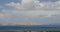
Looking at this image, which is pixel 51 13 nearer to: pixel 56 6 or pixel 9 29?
pixel 56 6

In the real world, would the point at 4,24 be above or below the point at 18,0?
below

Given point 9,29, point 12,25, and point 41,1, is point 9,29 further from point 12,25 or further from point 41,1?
point 41,1

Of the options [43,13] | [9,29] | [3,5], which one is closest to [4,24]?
[9,29]

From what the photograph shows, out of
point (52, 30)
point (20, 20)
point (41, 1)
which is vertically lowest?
point (52, 30)

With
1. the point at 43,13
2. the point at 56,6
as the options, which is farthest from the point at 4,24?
the point at 56,6

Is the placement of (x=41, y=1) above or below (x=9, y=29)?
above

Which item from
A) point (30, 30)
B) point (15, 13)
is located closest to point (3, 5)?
point (15, 13)

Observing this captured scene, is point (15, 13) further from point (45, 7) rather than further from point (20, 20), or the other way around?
point (45, 7)
